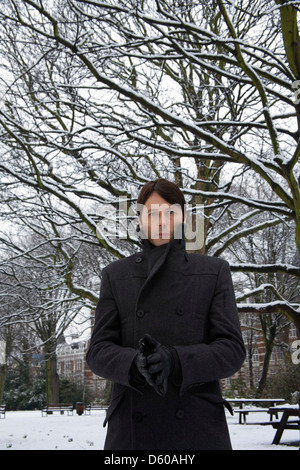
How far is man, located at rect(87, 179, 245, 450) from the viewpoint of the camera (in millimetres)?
1584

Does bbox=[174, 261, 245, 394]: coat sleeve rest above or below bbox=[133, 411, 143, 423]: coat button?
above

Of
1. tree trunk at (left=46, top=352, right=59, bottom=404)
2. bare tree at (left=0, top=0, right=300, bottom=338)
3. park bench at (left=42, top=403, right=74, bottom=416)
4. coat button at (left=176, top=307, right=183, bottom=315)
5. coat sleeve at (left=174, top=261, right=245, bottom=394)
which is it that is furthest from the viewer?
tree trunk at (left=46, top=352, right=59, bottom=404)

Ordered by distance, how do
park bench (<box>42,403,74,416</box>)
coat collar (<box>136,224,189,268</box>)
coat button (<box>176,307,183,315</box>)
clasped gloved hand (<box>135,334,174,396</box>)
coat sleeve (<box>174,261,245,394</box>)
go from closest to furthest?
clasped gloved hand (<box>135,334,174,396</box>) < coat sleeve (<box>174,261,245,394</box>) < coat button (<box>176,307,183,315</box>) < coat collar (<box>136,224,189,268</box>) < park bench (<box>42,403,74,416</box>)

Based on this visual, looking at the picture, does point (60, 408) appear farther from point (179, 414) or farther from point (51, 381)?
point (179, 414)

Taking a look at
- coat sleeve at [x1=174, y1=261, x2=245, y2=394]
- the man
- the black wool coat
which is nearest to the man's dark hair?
the man

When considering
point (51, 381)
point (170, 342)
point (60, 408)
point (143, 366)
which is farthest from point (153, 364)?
point (51, 381)

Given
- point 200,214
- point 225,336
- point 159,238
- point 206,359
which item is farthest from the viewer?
point 200,214

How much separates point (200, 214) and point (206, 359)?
7579 millimetres

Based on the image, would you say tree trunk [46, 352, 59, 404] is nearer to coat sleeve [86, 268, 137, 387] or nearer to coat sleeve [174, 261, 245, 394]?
coat sleeve [86, 268, 137, 387]

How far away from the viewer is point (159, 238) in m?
1.89

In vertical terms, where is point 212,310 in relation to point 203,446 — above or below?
above
